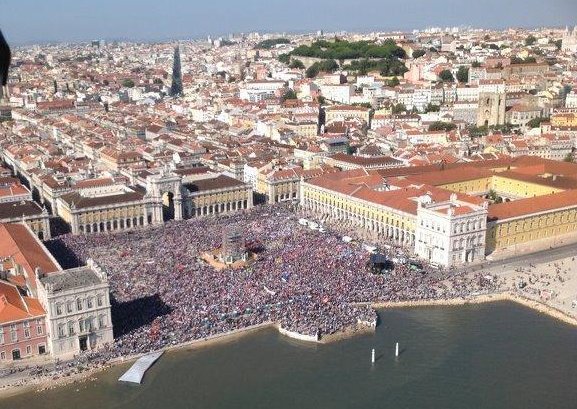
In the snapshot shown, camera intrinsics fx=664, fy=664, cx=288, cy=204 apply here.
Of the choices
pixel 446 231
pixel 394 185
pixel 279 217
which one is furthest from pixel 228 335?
pixel 394 185

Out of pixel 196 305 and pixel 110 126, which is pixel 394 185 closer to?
pixel 196 305

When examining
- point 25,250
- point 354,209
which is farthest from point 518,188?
point 25,250

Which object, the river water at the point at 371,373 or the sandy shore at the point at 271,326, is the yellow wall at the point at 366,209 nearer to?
the sandy shore at the point at 271,326

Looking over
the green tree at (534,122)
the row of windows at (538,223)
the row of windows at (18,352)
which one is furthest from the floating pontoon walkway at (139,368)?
the green tree at (534,122)

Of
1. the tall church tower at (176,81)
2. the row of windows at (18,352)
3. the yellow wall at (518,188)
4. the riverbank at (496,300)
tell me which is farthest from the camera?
the tall church tower at (176,81)

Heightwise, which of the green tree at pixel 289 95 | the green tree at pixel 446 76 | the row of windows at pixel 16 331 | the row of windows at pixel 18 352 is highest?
the green tree at pixel 446 76

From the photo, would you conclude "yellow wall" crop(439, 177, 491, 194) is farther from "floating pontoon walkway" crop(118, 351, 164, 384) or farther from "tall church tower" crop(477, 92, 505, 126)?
"floating pontoon walkway" crop(118, 351, 164, 384)

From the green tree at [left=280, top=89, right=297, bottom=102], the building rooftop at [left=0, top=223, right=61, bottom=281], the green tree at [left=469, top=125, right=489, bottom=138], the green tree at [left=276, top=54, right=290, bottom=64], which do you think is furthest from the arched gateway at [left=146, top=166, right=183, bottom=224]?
the green tree at [left=276, top=54, right=290, bottom=64]
